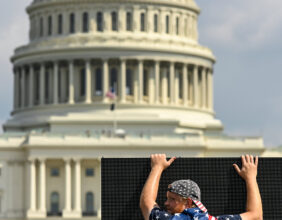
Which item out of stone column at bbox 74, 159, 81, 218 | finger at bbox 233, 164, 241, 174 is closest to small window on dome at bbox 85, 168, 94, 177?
stone column at bbox 74, 159, 81, 218

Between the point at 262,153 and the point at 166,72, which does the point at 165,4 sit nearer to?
the point at 166,72

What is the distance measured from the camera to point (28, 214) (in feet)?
528

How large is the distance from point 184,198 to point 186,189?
13cm

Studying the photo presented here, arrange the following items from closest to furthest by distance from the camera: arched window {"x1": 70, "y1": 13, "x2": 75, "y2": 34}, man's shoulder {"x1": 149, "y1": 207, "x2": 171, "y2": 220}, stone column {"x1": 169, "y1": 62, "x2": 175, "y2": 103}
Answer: man's shoulder {"x1": 149, "y1": 207, "x2": 171, "y2": 220}
stone column {"x1": 169, "y1": 62, "x2": 175, "y2": 103}
arched window {"x1": 70, "y1": 13, "x2": 75, "y2": 34}

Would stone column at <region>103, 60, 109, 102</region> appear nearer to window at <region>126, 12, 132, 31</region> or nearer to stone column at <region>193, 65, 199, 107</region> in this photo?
→ window at <region>126, 12, 132, 31</region>

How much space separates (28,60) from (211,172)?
168965 mm

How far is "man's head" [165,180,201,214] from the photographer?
1758 cm

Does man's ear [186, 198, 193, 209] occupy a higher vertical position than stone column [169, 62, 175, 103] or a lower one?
lower

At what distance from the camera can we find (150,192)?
18.6 metres

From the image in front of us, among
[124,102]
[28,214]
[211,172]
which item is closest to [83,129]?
[124,102]

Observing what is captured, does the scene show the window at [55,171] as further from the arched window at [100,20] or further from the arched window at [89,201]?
the arched window at [100,20]

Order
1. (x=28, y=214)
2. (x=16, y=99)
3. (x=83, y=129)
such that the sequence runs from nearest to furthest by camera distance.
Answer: (x=28, y=214) < (x=83, y=129) < (x=16, y=99)

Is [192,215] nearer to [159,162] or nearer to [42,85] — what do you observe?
[159,162]

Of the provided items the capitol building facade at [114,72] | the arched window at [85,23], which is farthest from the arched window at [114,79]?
the arched window at [85,23]
